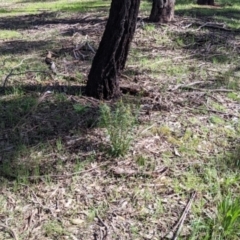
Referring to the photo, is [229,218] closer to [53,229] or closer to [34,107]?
[53,229]

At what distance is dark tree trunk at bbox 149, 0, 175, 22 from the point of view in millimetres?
8383

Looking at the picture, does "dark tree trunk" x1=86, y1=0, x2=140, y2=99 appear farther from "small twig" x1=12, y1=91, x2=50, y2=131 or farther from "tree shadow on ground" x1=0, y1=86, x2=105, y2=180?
"small twig" x1=12, y1=91, x2=50, y2=131

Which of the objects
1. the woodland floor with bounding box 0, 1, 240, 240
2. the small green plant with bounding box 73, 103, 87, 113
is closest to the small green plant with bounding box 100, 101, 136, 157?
the woodland floor with bounding box 0, 1, 240, 240

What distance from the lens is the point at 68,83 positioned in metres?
5.36

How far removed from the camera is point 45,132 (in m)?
4.16

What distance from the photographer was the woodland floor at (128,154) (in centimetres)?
310

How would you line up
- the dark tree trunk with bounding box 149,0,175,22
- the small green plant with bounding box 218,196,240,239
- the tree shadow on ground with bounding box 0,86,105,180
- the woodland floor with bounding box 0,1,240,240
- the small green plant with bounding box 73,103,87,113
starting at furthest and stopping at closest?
the dark tree trunk with bounding box 149,0,175,22, the small green plant with bounding box 73,103,87,113, the tree shadow on ground with bounding box 0,86,105,180, the woodland floor with bounding box 0,1,240,240, the small green plant with bounding box 218,196,240,239

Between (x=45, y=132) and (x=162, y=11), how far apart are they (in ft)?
16.4

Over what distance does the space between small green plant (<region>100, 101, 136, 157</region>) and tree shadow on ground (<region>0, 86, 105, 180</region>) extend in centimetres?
13

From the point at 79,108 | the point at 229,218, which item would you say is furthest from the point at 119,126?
the point at 229,218

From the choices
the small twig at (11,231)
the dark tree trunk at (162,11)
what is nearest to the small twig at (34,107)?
the small twig at (11,231)

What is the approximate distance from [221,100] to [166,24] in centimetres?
365

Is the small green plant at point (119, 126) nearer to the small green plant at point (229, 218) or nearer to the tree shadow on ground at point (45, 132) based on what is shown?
the tree shadow on ground at point (45, 132)

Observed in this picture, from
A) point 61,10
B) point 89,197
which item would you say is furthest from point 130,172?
point 61,10
